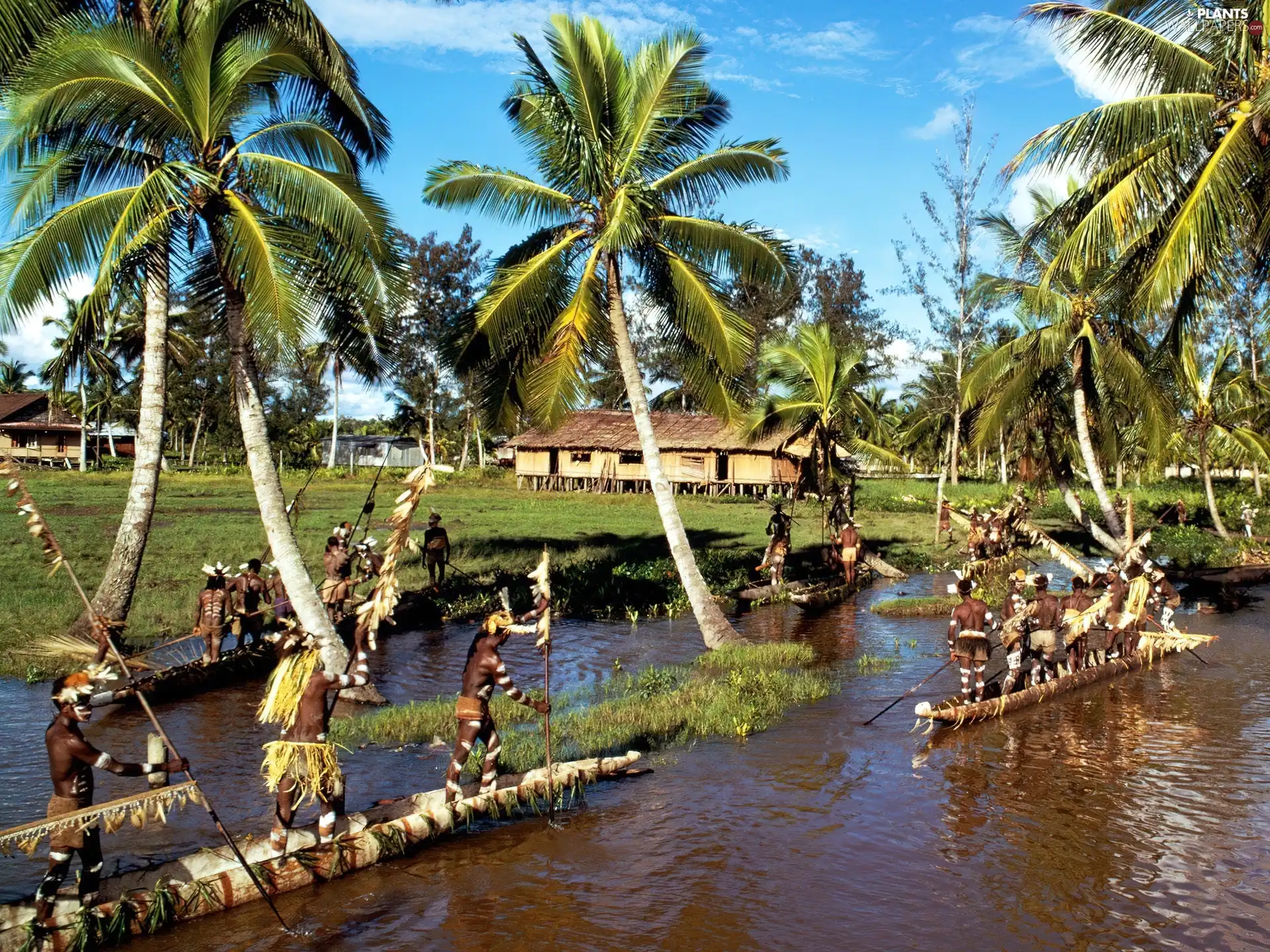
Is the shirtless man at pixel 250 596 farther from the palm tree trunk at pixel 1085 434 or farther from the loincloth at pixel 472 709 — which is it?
the palm tree trunk at pixel 1085 434

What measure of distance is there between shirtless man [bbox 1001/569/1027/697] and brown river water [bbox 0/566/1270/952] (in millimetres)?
559

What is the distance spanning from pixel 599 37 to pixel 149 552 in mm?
15115

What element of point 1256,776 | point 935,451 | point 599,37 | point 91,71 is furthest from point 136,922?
point 935,451

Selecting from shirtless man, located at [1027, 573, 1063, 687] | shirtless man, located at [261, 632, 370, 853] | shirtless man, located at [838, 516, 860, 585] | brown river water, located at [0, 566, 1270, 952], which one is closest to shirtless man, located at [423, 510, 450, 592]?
brown river water, located at [0, 566, 1270, 952]

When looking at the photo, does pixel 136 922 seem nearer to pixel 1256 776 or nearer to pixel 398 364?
pixel 1256 776

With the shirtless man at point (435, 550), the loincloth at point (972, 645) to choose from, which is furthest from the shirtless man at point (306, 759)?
the shirtless man at point (435, 550)

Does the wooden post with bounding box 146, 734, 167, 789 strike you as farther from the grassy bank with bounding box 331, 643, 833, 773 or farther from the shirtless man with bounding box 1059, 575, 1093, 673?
the shirtless man with bounding box 1059, 575, 1093, 673

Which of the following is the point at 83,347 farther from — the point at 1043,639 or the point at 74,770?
the point at 1043,639

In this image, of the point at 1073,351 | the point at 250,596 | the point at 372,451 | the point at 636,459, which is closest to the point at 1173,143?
the point at 1073,351

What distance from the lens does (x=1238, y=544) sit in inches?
1125

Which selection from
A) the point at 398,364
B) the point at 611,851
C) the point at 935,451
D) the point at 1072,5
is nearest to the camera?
the point at 611,851

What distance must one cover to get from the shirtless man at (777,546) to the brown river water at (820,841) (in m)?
8.56

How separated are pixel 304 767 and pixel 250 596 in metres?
8.14

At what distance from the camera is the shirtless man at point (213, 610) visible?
13.9 meters
